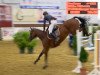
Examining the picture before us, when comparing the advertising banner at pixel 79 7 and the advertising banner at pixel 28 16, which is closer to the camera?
the advertising banner at pixel 79 7

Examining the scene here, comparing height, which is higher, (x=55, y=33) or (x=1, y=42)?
(x=55, y=33)

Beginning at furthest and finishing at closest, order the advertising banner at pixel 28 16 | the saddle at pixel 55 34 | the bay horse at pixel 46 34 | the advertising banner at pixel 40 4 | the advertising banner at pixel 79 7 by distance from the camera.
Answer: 1. the advertising banner at pixel 40 4
2. the advertising banner at pixel 28 16
3. the advertising banner at pixel 79 7
4. the saddle at pixel 55 34
5. the bay horse at pixel 46 34

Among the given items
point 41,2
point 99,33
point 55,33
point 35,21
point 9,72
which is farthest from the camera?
point 41,2

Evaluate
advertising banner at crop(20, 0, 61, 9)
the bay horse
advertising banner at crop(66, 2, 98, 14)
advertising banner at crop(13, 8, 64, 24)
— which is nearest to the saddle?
the bay horse

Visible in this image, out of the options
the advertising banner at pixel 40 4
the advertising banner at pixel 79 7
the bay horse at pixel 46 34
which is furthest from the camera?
the advertising banner at pixel 40 4

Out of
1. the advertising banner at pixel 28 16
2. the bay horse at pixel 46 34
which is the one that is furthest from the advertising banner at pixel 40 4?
the bay horse at pixel 46 34

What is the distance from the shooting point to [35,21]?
38.1 meters

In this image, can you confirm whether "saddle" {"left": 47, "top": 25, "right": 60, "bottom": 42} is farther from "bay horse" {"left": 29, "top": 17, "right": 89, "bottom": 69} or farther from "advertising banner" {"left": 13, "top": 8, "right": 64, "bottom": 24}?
"advertising banner" {"left": 13, "top": 8, "right": 64, "bottom": 24}

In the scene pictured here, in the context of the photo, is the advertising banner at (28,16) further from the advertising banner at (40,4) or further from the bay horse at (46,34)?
the bay horse at (46,34)

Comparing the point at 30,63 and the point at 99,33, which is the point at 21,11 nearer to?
the point at 30,63

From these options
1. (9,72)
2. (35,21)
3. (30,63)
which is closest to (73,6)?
(35,21)

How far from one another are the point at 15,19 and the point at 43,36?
22.6 metres

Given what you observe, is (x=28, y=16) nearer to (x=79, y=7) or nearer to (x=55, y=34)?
(x=79, y=7)

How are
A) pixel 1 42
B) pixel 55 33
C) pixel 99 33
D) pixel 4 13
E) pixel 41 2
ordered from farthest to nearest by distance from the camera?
pixel 41 2, pixel 4 13, pixel 1 42, pixel 55 33, pixel 99 33
